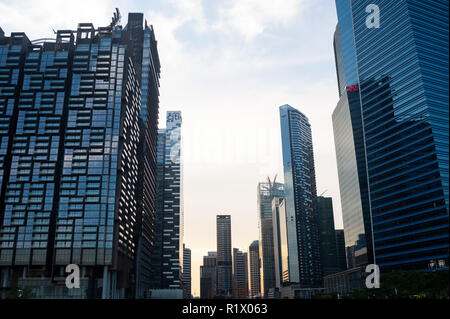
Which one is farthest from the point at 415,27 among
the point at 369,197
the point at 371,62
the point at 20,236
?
the point at 20,236

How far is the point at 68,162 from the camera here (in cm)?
15450

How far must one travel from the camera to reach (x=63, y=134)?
526 ft

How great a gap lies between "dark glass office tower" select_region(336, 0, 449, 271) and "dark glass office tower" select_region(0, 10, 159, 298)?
10581 cm

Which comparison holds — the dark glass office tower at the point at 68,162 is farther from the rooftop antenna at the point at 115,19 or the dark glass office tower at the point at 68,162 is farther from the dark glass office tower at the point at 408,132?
the dark glass office tower at the point at 408,132

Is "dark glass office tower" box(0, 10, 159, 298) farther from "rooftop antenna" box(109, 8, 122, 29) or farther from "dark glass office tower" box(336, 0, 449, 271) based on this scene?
"dark glass office tower" box(336, 0, 449, 271)

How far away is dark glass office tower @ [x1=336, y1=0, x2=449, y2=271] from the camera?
14712 cm

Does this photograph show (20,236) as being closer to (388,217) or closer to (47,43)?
(47,43)

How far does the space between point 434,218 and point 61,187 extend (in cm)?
13634

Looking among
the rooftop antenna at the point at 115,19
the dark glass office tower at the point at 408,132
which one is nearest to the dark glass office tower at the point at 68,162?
the rooftop antenna at the point at 115,19

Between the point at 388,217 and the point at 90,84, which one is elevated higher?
the point at 90,84

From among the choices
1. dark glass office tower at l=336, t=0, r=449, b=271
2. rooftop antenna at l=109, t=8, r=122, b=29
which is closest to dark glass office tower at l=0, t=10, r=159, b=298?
rooftop antenna at l=109, t=8, r=122, b=29

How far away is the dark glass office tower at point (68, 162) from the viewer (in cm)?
14488

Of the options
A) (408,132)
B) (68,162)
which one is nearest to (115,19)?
(68,162)

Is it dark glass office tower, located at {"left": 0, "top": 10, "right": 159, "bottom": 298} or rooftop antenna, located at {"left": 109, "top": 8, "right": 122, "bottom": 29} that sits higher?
rooftop antenna, located at {"left": 109, "top": 8, "right": 122, "bottom": 29}
